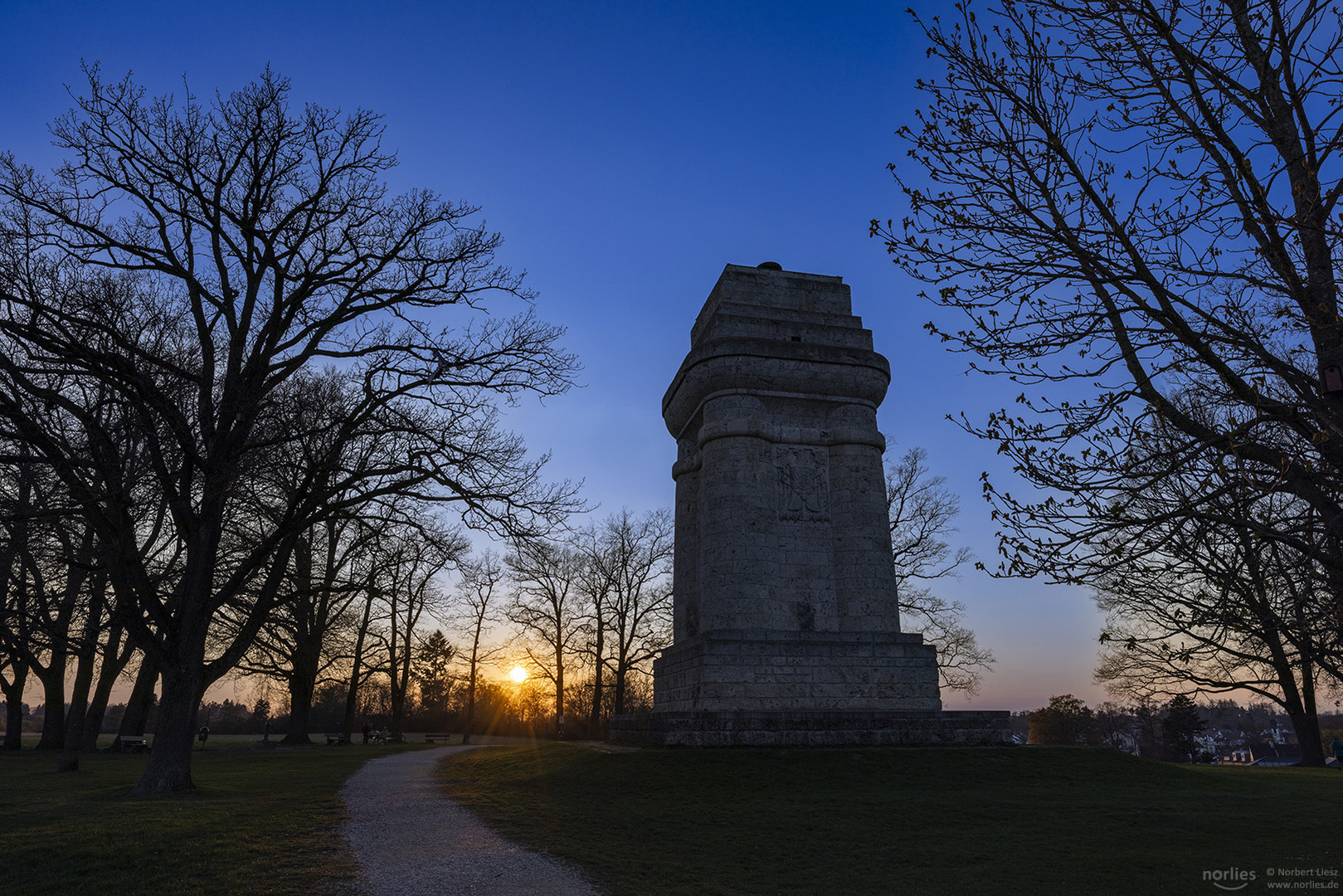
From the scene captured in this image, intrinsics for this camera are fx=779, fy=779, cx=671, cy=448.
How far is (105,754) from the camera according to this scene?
22609mm

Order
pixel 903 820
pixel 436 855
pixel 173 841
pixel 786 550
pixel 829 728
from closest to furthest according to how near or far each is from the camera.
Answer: pixel 173 841
pixel 436 855
pixel 903 820
pixel 829 728
pixel 786 550

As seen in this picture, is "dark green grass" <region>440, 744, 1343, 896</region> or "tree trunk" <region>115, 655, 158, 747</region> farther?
"tree trunk" <region>115, 655, 158, 747</region>

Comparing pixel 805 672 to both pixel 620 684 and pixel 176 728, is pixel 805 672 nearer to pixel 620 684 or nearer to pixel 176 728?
pixel 176 728

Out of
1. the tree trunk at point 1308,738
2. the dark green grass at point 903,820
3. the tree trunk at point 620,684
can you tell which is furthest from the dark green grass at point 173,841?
the tree trunk at point 1308,738

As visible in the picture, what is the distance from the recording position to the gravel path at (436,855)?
22.7 feet

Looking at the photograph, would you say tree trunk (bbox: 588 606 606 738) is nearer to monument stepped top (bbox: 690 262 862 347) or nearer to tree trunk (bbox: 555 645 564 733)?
tree trunk (bbox: 555 645 564 733)

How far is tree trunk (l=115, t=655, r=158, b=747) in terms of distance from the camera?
24.1 metres

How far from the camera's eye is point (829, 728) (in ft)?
47.5

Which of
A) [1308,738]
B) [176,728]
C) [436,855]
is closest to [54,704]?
[176,728]

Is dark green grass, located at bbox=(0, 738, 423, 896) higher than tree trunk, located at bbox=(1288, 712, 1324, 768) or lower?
higher

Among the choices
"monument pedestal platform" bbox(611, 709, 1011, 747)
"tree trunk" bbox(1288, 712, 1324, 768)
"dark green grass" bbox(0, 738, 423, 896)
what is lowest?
"tree trunk" bbox(1288, 712, 1324, 768)

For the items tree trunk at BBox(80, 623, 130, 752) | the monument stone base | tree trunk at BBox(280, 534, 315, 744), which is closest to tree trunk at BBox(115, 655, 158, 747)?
tree trunk at BBox(80, 623, 130, 752)

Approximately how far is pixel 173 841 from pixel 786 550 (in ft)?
38.7

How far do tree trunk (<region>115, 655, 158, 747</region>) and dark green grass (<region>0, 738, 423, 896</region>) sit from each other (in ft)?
38.4
